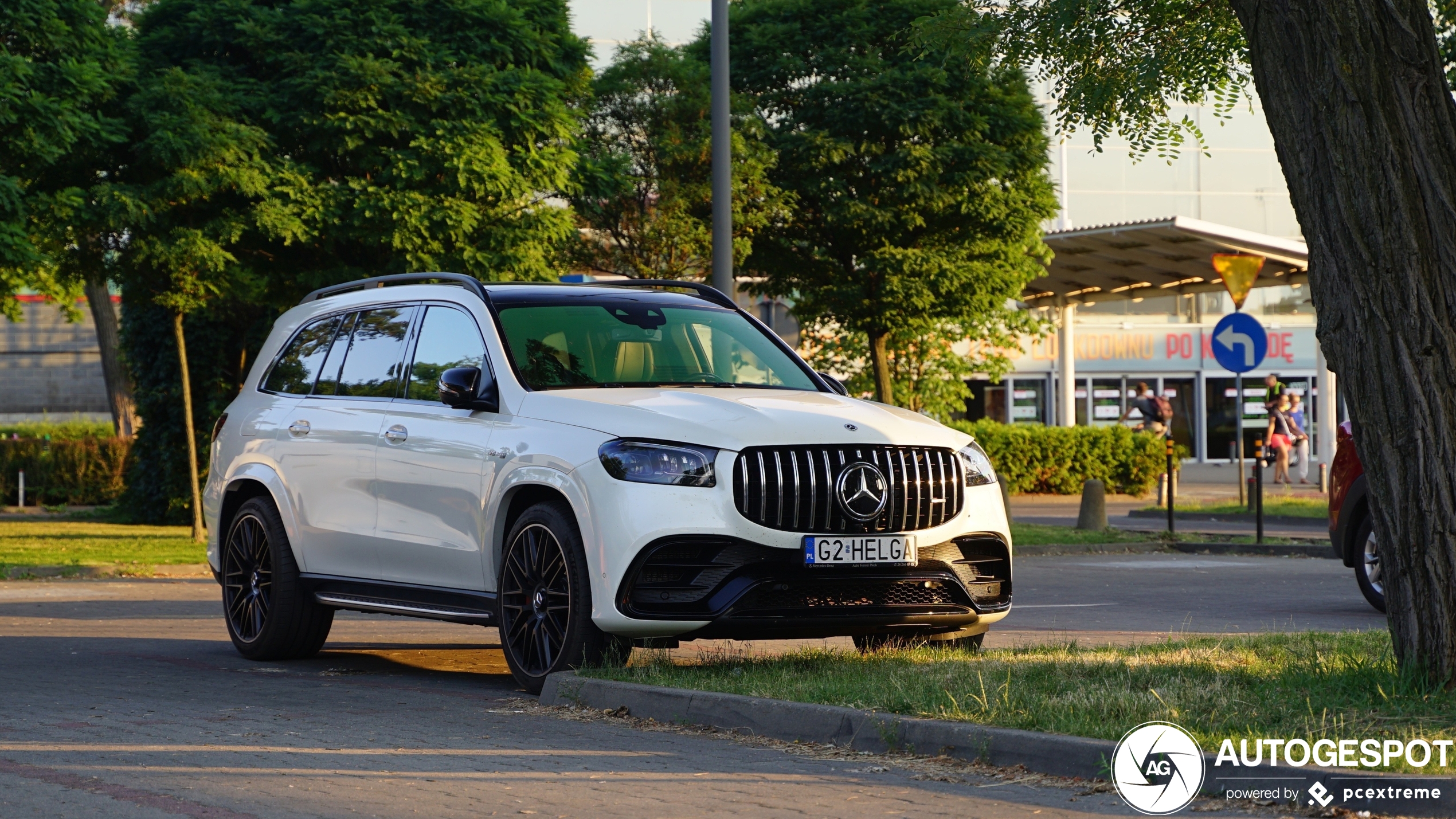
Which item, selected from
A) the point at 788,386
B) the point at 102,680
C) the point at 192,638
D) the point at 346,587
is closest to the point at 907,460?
the point at 788,386

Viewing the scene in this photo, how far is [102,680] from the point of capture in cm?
930

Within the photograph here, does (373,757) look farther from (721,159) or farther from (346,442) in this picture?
(721,159)

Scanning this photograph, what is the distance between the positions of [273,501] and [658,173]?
13.2m

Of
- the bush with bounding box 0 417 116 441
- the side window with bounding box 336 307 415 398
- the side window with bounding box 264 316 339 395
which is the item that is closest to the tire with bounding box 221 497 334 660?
the side window with bounding box 264 316 339 395

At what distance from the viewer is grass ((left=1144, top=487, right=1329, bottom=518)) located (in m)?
24.4

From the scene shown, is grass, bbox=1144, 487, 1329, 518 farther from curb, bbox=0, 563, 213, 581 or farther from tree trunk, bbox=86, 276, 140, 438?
tree trunk, bbox=86, 276, 140, 438

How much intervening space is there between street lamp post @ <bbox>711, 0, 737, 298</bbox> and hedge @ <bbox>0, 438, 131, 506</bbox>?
16146mm

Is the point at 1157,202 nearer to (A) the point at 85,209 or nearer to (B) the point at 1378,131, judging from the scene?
(A) the point at 85,209

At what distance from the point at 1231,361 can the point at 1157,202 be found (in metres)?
31.7

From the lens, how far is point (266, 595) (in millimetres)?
10352

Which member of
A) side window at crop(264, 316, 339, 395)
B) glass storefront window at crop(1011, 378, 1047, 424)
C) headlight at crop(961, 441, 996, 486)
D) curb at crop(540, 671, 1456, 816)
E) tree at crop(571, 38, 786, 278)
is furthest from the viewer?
glass storefront window at crop(1011, 378, 1047, 424)

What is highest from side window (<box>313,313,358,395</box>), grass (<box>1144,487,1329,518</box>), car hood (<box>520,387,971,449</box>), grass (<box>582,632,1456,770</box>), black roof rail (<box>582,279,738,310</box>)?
black roof rail (<box>582,279,738,310</box>)

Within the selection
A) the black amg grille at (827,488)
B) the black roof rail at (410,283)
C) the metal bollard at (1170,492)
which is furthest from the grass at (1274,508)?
the black amg grille at (827,488)

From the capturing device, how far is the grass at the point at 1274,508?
24.4 m
